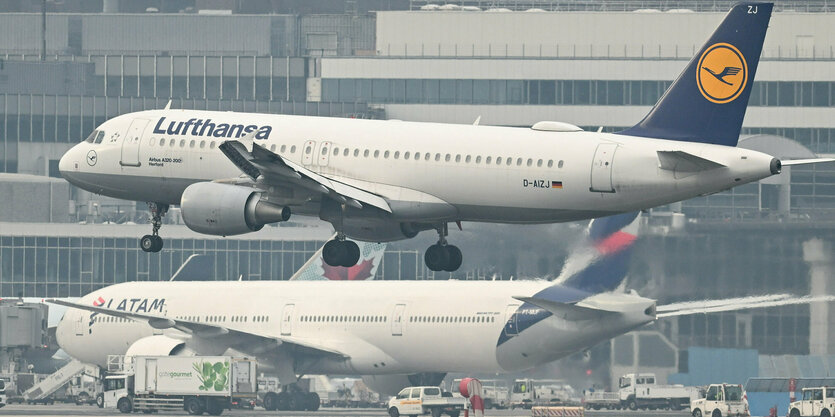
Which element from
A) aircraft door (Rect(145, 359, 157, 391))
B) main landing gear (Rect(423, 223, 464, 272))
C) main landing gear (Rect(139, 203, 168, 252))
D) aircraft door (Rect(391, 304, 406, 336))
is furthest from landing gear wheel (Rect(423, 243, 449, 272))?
aircraft door (Rect(145, 359, 157, 391))

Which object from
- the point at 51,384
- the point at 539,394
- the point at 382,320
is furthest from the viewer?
the point at 51,384

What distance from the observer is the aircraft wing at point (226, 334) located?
10600 centimetres

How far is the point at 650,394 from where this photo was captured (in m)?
119

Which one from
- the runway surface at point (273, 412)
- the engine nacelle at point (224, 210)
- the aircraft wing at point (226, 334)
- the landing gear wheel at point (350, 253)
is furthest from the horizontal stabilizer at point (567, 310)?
the engine nacelle at point (224, 210)

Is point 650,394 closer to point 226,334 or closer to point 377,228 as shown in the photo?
point 226,334

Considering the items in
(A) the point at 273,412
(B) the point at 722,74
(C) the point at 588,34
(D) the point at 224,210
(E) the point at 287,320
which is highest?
(C) the point at 588,34

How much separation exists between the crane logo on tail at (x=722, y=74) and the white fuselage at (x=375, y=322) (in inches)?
1484

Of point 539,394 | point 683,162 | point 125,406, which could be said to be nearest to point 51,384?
point 125,406

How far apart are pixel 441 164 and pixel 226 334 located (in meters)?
48.1

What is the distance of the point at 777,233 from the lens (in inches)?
4961

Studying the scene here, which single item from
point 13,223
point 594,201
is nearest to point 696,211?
point 13,223

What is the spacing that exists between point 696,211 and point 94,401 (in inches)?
2020

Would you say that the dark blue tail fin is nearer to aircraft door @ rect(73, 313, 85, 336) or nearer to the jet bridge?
aircraft door @ rect(73, 313, 85, 336)

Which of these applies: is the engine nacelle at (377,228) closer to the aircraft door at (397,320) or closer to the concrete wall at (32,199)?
the aircraft door at (397,320)
